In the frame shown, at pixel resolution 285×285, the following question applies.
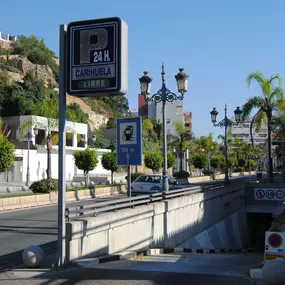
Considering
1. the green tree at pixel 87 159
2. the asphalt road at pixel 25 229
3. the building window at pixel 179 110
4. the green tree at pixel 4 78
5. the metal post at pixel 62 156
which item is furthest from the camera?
the building window at pixel 179 110

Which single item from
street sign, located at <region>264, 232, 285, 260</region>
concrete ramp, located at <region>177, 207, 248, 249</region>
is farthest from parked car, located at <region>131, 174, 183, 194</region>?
street sign, located at <region>264, 232, 285, 260</region>

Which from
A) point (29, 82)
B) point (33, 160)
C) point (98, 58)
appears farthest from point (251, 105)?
point (29, 82)

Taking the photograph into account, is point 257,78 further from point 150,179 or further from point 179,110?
point 179,110

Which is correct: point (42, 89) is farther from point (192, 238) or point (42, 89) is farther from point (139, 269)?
point (139, 269)

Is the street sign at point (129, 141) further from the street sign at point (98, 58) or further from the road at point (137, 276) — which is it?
the street sign at point (98, 58)

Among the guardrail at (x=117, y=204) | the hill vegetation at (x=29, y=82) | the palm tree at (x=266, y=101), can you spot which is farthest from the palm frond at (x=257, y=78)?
the hill vegetation at (x=29, y=82)

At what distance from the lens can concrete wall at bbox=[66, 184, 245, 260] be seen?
8.91m

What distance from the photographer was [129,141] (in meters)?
13.3

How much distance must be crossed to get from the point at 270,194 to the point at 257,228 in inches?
208

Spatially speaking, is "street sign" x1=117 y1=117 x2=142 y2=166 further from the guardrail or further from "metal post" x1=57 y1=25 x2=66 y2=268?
"metal post" x1=57 y1=25 x2=66 y2=268

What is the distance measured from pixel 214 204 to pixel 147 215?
1039cm

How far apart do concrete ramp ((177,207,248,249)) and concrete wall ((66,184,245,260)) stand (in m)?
0.28

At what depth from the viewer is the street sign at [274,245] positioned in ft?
Result: 26.5

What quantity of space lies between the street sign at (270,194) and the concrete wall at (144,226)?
618cm
